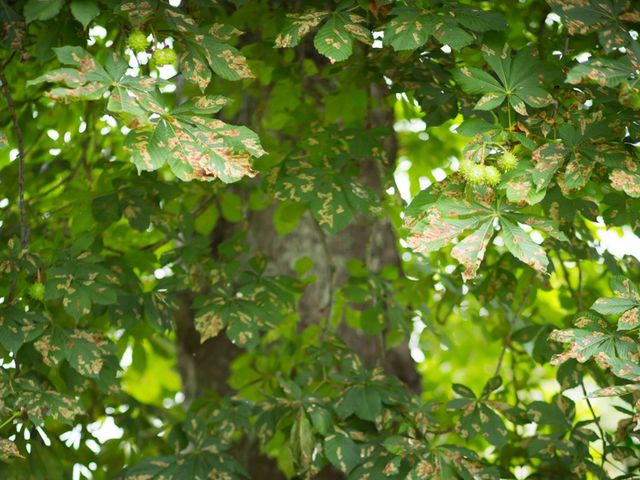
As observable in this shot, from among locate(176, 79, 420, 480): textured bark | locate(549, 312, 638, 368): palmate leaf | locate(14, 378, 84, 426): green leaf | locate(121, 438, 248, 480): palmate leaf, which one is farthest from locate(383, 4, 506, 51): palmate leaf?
locate(176, 79, 420, 480): textured bark

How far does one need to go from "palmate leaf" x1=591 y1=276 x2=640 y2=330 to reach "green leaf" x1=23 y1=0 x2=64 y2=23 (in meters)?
1.27

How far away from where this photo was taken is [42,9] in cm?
170

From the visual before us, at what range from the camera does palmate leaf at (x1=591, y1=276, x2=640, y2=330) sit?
1.72m

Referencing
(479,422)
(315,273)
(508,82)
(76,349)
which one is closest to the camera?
(508,82)

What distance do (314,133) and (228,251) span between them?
528 millimetres

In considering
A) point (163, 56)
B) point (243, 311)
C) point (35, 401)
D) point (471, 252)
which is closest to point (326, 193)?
point (243, 311)

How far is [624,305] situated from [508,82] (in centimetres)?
53

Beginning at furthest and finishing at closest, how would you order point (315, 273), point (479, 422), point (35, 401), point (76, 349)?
point (315, 273)
point (479, 422)
point (76, 349)
point (35, 401)

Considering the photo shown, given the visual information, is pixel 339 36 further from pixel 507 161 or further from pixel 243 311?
pixel 243 311

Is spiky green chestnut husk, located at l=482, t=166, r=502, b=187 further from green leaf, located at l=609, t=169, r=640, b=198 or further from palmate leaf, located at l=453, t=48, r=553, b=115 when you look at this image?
green leaf, located at l=609, t=169, r=640, b=198

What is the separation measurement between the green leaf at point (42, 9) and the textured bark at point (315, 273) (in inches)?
75.4

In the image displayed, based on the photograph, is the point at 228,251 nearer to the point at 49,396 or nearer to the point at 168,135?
the point at 49,396

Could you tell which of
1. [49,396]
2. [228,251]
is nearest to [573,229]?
[228,251]

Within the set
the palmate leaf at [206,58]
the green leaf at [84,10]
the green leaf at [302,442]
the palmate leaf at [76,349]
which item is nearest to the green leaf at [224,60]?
the palmate leaf at [206,58]
